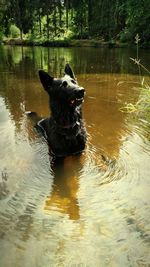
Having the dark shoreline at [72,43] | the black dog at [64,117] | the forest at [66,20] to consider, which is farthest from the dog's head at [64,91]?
the forest at [66,20]

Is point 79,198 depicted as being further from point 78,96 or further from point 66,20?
point 66,20

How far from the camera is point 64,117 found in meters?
5.86

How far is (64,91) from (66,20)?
167ft

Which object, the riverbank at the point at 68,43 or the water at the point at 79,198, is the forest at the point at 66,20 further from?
the water at the point at 79,198

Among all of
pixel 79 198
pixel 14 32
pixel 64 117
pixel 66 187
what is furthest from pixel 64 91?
pixel 14 32

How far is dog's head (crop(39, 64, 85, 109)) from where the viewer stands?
5363 mm

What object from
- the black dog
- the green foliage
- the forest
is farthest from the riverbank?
the black dog

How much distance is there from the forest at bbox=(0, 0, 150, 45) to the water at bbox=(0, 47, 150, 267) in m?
29.9

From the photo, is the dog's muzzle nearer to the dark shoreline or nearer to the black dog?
the black dog

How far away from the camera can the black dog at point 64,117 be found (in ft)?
18.4

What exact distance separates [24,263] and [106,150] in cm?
330

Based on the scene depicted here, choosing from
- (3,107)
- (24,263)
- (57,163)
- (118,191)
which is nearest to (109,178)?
(118,191)

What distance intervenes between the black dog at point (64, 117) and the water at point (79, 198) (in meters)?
0.24

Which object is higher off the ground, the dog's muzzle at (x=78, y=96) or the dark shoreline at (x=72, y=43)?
the dark shoreline at (x=72, y=43)
